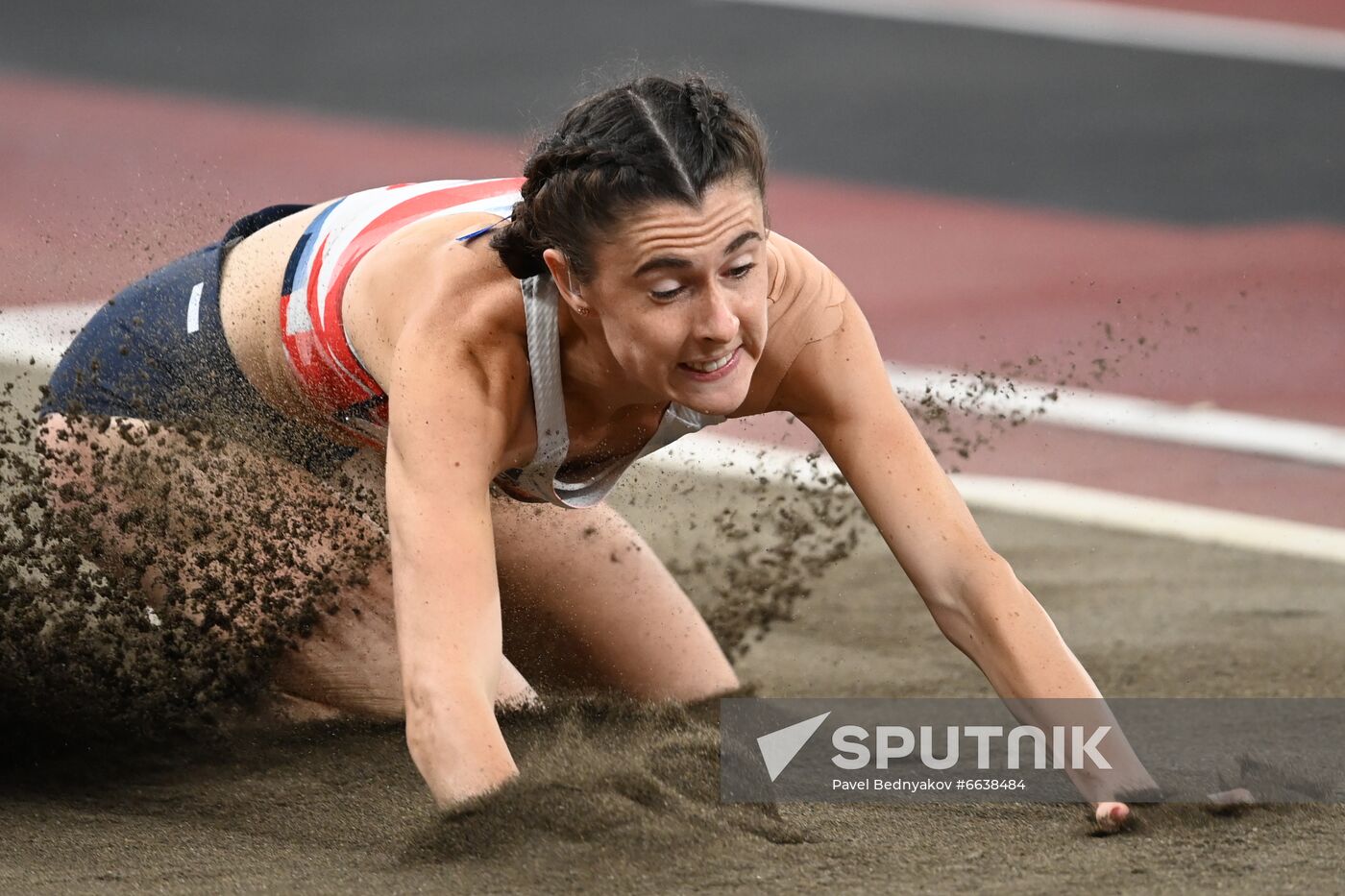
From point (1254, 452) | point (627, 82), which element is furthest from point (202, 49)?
point (627, 82)

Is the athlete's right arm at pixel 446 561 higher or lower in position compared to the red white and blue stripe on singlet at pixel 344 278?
lower

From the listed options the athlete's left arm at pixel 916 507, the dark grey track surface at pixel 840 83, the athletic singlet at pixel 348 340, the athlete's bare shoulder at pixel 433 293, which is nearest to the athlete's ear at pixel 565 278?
the athlete's bare shoulder at pixel 433 293

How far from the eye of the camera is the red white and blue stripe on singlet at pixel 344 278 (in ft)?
10.6

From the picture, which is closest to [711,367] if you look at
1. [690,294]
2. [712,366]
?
[712,366]

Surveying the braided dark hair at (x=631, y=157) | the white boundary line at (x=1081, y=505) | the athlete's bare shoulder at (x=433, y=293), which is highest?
the braided dark hair at (x=631, y=157)

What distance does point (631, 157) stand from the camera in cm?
267

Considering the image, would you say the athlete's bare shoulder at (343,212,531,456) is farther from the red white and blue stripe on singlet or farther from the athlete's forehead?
the athlete's forehead

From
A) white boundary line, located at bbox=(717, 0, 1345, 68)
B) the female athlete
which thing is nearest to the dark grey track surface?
white boundary line, located at bbox=(717, 0, 1345, 68)

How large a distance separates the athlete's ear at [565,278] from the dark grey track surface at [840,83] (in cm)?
598

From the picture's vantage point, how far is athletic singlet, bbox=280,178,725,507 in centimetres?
321

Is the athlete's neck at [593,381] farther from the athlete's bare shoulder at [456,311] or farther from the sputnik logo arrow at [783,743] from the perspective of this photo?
the sputnik logo arrow at [783,743]

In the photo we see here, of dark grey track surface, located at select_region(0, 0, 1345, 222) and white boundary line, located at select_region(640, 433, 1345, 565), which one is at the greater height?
dark grey track surface, located at select_region(0, 0, 1345, 222)

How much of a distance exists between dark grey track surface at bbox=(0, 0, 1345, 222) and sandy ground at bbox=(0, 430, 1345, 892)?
14.7ft

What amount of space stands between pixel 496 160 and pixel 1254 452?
3865mm
